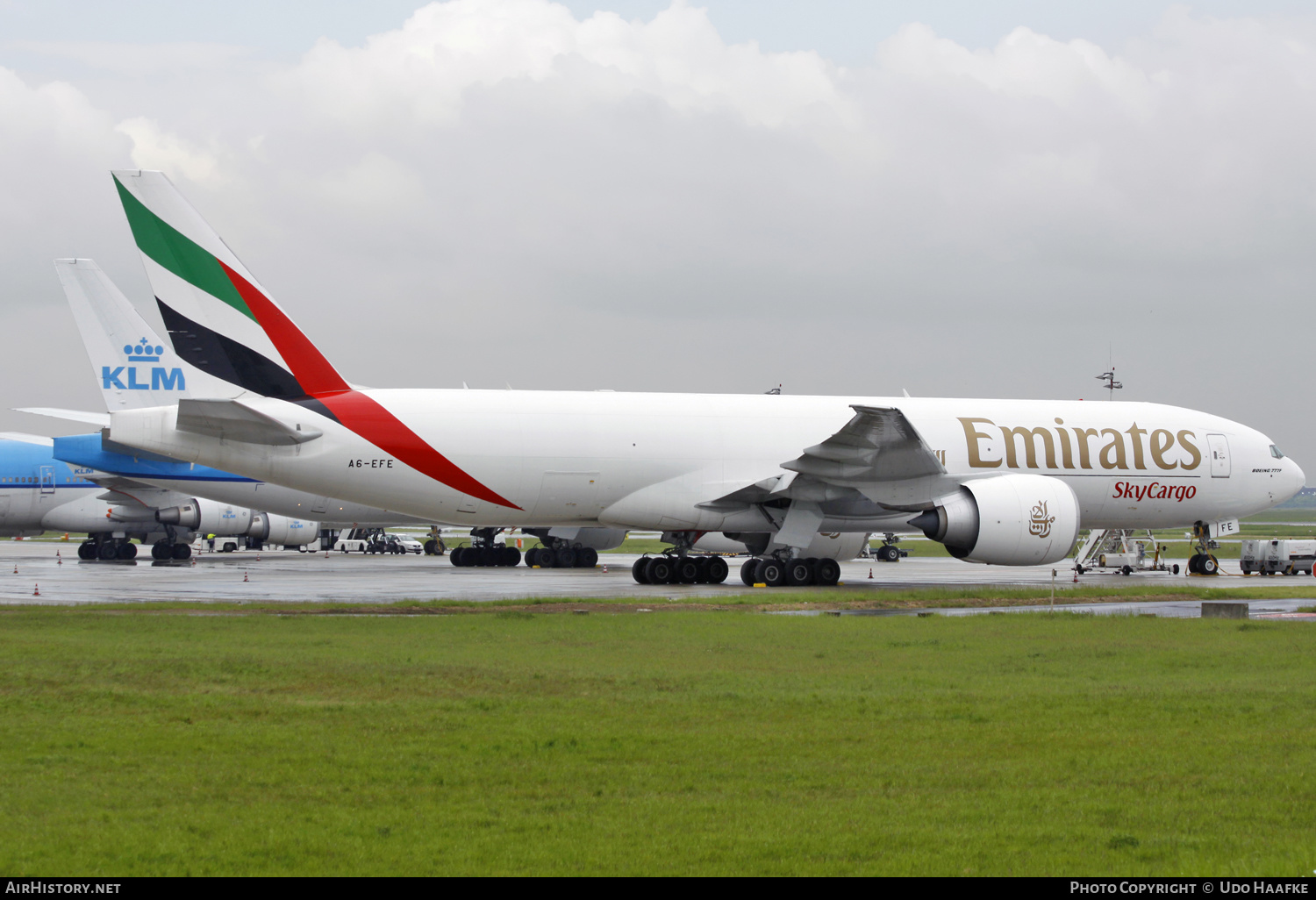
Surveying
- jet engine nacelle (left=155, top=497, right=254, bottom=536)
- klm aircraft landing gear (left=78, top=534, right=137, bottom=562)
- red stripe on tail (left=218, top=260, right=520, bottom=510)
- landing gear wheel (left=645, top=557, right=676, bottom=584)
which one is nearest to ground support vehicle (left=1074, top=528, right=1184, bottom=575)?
landing gear wheel (left=645, top=557, right=676, bottom=584)

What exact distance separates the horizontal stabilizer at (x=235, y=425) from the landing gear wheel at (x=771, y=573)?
32.7ft

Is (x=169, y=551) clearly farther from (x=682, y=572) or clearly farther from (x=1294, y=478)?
(x=1294, y=478)

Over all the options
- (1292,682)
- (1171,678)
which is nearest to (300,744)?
(1171,678)

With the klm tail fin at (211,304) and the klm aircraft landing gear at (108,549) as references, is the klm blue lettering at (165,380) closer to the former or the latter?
the klm tail fin at (211,304)

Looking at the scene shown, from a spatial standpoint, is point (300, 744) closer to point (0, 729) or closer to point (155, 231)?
point (0, 729)

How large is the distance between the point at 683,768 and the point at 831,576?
1964 cm

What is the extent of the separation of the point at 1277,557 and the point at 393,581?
25.9 m

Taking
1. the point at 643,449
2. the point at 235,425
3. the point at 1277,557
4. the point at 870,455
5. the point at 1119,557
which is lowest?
the point at 1119,557

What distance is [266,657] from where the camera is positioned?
12.4 metres

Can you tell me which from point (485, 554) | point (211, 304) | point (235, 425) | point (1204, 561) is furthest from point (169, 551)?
point (1204, 561)

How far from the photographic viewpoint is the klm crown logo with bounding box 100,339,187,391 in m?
34.5

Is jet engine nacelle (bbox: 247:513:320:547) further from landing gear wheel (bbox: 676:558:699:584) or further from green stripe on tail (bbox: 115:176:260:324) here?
green stripe on tail (bbox: 115:176:260:324)

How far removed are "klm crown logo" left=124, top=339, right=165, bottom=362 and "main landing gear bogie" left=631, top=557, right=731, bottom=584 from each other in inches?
659

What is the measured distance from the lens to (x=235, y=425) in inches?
898
